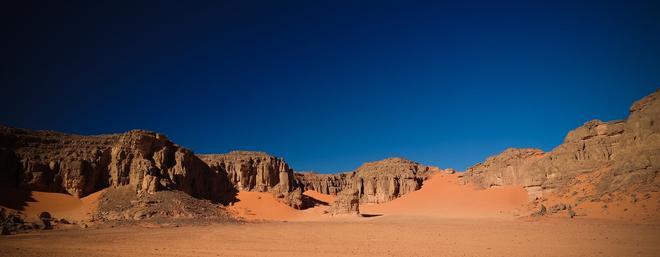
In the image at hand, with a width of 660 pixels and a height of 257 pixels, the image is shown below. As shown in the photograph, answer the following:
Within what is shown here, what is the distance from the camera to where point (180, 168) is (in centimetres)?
4425

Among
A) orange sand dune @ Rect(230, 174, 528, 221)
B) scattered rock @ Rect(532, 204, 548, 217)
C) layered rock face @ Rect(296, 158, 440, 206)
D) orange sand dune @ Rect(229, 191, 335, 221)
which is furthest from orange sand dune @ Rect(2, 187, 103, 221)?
scattered rock @ Rect(532, 204, 548, 217)

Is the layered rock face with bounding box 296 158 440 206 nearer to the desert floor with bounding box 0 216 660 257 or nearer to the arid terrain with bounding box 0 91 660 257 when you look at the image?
the arid terrain with bounding box 0 91 660 257

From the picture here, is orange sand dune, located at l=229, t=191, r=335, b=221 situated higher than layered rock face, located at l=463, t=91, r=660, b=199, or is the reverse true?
layered rock face, located at l=463, t=91, r=660, b=199

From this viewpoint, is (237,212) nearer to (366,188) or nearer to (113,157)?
(113,157)

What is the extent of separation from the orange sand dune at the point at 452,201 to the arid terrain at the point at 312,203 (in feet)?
0.84

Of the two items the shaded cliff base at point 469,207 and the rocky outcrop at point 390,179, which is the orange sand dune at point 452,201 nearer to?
the shaded cliff base at point 469,207

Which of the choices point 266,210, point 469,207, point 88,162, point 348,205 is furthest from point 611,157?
point 88,162

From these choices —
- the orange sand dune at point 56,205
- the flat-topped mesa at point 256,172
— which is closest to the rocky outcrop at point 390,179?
the flat-topped mesa at point 256,172

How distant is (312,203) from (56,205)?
1342 inches

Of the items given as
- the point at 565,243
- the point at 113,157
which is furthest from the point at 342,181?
the point at 565,243

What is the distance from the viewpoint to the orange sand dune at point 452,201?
139 feet

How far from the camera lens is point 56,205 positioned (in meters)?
33.5

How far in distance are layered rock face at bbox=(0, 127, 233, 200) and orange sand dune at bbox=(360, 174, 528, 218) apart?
27227mm

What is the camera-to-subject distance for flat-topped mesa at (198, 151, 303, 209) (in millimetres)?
55250
